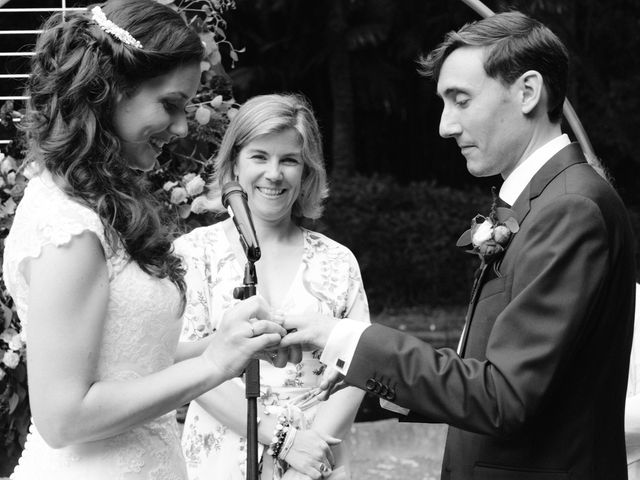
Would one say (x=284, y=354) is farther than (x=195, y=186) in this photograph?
No

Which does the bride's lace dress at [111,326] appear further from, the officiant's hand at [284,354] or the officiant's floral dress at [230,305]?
the officiant's floral dress at [230,305]

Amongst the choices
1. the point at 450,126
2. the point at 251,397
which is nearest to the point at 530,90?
the point at 450,126

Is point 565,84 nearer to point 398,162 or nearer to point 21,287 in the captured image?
point 21,287

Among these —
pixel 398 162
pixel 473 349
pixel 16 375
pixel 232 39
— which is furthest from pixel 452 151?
pixel 473 349

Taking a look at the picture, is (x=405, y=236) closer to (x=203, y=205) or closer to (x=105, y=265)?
(x=203, y=205)

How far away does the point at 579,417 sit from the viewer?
255 cm

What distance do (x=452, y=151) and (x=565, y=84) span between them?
15.4 metres

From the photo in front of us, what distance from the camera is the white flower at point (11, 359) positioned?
13.9 ft

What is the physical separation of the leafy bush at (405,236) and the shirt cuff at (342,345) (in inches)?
469

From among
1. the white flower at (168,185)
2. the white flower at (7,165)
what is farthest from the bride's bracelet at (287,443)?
the white flower at (7,165)

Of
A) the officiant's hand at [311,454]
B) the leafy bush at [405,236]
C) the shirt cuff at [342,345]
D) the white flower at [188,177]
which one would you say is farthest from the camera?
the leafy bush at [405,236]

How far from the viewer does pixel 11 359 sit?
4.23m

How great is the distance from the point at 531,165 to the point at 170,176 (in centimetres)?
243

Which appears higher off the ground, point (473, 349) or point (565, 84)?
point (565, 84)
